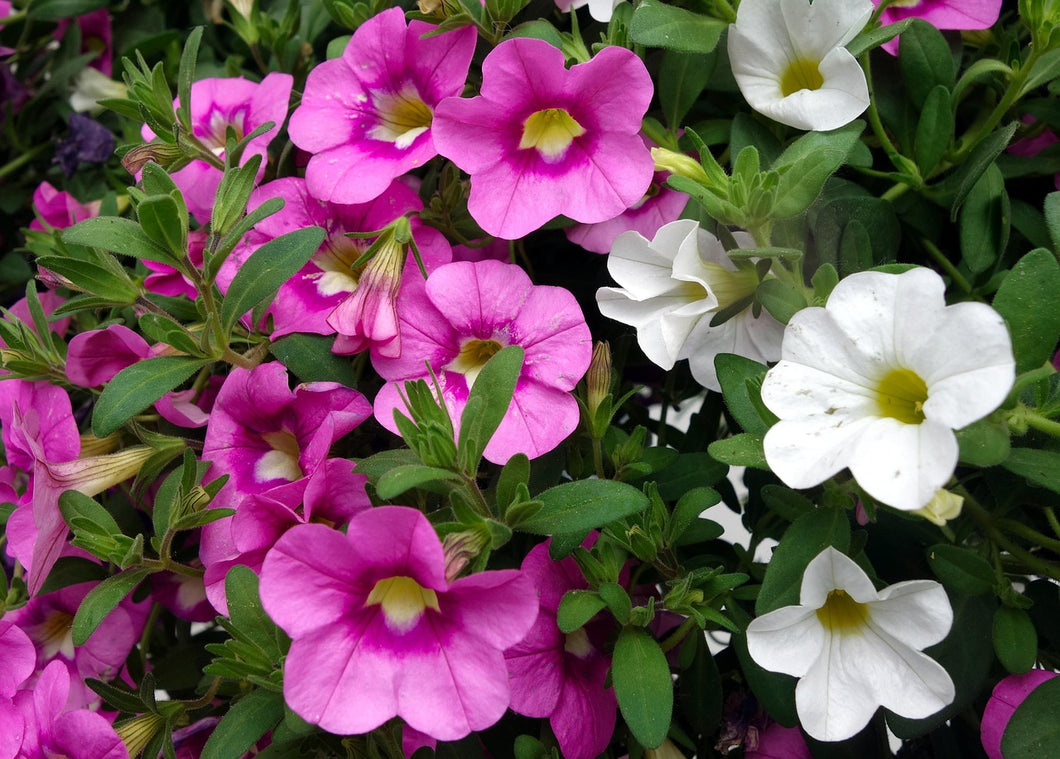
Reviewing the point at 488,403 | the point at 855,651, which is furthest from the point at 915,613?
the point at 488,403

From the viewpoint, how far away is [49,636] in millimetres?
781

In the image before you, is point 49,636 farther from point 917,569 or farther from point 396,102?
point 917,569

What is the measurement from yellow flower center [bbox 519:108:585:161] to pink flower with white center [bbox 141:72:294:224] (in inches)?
7.9

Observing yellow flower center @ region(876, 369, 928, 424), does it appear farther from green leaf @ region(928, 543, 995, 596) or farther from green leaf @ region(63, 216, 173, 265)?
green leaf @ region(63, 216, 173, 265)

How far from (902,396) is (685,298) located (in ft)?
0.55

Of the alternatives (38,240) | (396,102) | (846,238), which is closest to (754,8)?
(846,238)

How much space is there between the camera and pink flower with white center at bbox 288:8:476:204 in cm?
68

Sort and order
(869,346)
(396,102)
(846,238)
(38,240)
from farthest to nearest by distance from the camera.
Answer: (38,240)
(396,102)
(846,238)
(869,346)

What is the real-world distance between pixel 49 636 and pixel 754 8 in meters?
0.72

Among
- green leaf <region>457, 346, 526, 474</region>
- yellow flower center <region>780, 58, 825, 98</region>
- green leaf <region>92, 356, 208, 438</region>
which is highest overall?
yellow flower center <region>780, 58, 825, 98</region>

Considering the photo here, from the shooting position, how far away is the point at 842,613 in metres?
0.59

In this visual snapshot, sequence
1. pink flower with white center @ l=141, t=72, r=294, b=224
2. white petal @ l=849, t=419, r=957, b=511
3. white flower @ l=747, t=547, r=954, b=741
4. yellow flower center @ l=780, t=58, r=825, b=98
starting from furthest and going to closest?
pink flower with white center @ l=141, t=72, r=294, b=224
yellow flower center @ l=780, t=58, r=825, b=98
white flower @ l=747, t=547, r=954, b=741
white petal @ l=849, t=419, r=957, b=511

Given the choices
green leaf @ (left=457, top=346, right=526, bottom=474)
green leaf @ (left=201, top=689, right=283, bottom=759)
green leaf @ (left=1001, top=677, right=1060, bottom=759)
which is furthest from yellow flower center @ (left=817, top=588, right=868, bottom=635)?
green leaf @ (left=201, top=689, right=283, bottom=759)

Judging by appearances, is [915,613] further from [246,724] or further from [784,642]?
[246,724]
